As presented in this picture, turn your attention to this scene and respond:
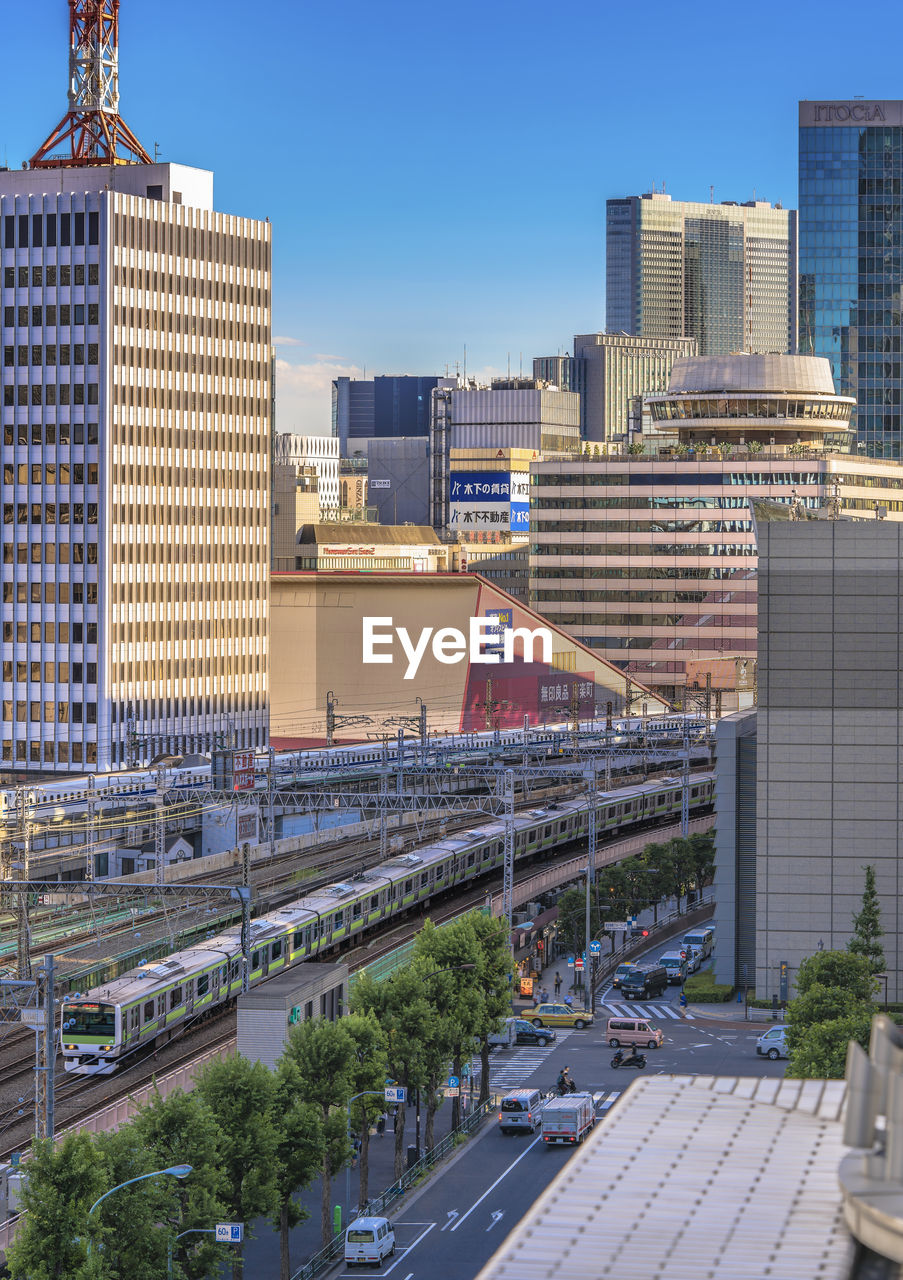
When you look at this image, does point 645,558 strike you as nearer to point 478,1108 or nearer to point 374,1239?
point 478,1108

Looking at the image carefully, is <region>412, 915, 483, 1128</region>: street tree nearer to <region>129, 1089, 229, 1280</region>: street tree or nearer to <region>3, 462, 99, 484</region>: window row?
<region>129, 1089, 229, 1280</region>: street tree

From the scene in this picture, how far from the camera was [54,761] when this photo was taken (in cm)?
13838

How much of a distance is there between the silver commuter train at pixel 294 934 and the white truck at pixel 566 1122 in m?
13.0

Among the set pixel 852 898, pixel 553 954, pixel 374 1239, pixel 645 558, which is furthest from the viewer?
pixel 645 558

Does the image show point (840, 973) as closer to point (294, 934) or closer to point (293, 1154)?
point (294, 934)

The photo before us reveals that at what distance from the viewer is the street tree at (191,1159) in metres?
44.1

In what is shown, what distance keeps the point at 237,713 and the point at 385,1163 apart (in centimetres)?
9138

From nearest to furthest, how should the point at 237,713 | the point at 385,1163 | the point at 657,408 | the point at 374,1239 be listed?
the point at 374,1239
the point at 385,1163
the point at 237,713
the point at 657,408

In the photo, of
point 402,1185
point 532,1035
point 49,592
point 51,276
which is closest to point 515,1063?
point 532,1035

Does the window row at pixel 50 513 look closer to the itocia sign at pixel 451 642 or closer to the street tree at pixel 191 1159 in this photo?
the itocia sign at pixel 451 642

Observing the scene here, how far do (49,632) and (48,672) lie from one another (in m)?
2.79

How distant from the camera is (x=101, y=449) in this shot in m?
138

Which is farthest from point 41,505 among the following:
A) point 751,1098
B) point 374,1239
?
point 751,1098

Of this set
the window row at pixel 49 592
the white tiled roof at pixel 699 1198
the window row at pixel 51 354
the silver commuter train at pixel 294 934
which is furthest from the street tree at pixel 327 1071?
the window row at pixel 51 354
